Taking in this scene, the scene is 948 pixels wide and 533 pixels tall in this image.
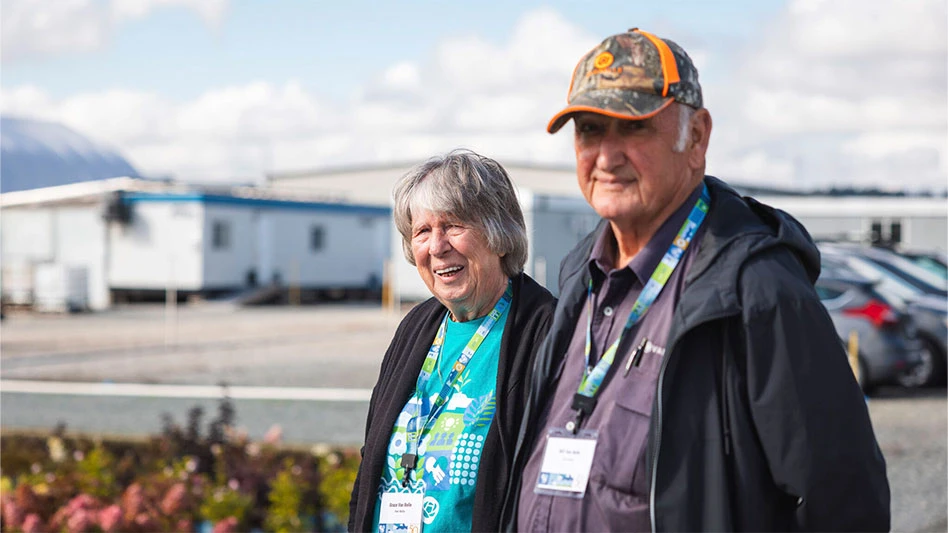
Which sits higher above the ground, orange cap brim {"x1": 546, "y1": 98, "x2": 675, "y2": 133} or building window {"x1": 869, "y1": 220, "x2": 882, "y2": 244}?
orange cap brim {"x1": 546, "y1": 98, "x2": 675, "y2": 133}

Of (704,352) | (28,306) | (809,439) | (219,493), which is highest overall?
(704,352)

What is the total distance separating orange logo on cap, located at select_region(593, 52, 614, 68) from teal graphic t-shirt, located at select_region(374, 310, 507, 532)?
3.40 feet

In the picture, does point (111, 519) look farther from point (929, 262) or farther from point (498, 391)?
point (929, 262)

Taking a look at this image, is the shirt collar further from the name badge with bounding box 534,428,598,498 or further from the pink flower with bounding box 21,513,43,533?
the pink flower with bounding box 21,513,43,533

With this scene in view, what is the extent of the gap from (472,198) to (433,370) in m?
0.53

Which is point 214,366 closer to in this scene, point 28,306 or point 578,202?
point 578,202

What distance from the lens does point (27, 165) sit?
20.4ft

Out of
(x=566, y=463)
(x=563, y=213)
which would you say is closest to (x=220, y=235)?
(x=563, y=213)

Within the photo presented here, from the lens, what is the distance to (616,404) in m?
2.21

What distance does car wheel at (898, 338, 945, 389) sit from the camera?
43.4 ft

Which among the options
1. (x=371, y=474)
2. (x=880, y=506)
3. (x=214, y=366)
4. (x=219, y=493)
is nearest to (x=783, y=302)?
(x=880, y=506)

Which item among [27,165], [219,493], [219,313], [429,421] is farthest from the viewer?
[219,313]

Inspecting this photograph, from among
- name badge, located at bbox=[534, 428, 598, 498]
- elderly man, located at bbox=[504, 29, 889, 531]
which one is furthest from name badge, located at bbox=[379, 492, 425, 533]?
name badge, located at bbox=[534, 428, 598, 498]

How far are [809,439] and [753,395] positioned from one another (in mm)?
133
